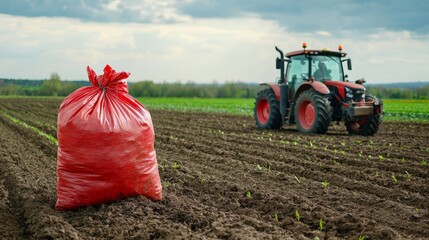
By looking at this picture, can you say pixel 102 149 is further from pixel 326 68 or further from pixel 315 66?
pixel 326 68

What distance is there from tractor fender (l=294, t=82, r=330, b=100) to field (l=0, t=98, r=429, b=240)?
59.8 inches

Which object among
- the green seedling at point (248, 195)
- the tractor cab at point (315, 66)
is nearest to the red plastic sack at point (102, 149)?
the green seedling at point (248, 195)

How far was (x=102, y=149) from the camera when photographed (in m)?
5.64

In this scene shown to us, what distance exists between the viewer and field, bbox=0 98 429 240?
5164mm

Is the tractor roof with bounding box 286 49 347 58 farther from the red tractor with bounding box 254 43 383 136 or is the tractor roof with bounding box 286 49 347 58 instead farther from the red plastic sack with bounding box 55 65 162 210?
the red plastic sack with bounding box 55 65 162 210

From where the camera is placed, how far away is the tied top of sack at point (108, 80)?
6.05 metres

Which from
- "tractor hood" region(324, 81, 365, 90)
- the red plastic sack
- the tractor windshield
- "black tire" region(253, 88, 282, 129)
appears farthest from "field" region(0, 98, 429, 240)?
"black tire" region(253, 88, 282, 129)

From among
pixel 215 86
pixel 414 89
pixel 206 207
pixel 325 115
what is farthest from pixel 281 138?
pixel 215 86

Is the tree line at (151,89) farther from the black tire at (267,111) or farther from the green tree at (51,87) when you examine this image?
the black tire at (267,111)

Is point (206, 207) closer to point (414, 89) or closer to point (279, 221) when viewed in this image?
point (279, 221)

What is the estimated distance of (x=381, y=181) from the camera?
7527 mm

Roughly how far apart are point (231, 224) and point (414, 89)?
38.8m

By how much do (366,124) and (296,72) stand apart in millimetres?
1978

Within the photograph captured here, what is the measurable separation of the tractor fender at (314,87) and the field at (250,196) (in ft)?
4.99
